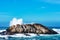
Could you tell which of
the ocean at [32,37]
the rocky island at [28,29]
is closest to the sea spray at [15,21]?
the rocky island at [28,29]

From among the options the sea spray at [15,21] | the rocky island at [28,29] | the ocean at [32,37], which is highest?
the sea spray at [15,21]

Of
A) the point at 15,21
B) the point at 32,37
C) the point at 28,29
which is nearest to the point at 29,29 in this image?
the point at 28,29

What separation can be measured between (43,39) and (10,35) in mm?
690

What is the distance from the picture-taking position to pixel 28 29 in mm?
2451

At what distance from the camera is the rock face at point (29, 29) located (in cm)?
242

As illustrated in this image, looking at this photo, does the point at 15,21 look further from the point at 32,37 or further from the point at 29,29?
the point at 32,37

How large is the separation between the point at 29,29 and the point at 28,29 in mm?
22

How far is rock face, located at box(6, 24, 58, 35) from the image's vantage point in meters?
2.42

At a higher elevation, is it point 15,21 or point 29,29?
point 15,21

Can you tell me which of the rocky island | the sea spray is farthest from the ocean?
the sea spray

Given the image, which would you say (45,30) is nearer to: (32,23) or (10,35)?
(32,23)

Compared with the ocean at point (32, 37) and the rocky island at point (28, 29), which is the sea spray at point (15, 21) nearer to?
the rocky island at point (28, 29)

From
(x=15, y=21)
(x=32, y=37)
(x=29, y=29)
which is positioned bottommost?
(x=32, y=37)

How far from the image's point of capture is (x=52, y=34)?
2.47 meters
